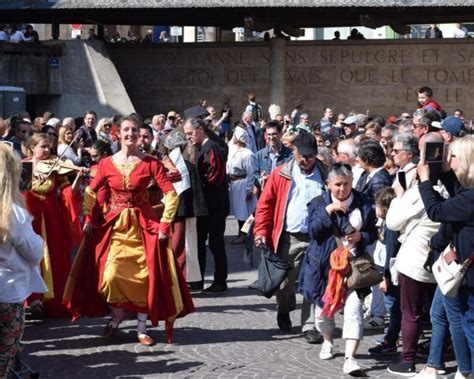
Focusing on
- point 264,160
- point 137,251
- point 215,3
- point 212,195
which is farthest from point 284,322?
point 215,3

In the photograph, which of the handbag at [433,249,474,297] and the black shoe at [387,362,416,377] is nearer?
the handbag at [433,249,474,297]

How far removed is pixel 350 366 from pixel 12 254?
2865mm

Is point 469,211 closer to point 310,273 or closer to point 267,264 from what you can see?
point 310,273

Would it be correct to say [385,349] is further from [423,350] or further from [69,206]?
[69,206]

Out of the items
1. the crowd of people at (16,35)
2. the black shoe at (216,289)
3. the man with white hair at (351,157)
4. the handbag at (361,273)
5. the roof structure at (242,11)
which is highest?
the roof structure at (242,11)

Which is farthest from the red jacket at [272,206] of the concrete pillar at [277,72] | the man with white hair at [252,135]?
the concrete pillar at [277,72]

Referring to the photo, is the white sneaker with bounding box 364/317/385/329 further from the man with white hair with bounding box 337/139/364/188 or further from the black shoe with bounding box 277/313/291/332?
the man with white hair with bounding box 337/139/364/188

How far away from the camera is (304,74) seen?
31.4m

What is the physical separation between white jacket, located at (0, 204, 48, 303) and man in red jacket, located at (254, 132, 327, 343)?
348 centimetres

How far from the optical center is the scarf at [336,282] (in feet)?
27.8

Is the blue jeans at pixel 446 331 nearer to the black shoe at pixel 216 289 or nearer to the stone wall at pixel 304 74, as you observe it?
the black shoe at pixel 216 289

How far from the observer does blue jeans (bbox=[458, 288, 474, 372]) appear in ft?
23.8

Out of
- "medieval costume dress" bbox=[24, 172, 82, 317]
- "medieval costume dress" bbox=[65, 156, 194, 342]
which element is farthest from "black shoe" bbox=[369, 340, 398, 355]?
"medieval costume dress" bbox=[24, 172, 82, 317]

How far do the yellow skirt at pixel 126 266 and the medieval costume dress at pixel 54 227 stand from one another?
4.19 feet
